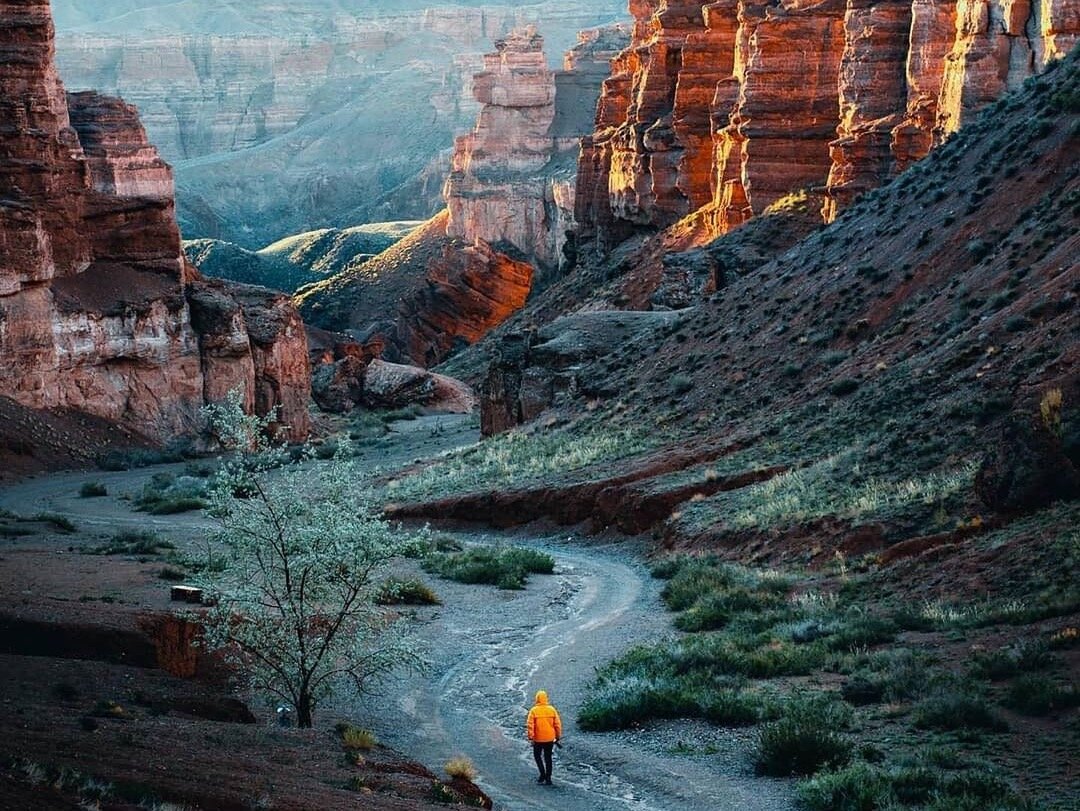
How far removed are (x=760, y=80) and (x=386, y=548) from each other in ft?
145

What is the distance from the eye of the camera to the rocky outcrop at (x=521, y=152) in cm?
11281

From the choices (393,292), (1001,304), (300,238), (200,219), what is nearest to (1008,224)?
(1001,304)

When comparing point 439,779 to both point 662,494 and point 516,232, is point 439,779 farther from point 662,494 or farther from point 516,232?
point 516,232

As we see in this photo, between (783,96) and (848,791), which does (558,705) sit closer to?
(848,791)

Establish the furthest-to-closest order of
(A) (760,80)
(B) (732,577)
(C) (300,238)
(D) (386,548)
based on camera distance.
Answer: (C) (300,238), (A) (760,80), (B) (732,577), (D) (386,548)

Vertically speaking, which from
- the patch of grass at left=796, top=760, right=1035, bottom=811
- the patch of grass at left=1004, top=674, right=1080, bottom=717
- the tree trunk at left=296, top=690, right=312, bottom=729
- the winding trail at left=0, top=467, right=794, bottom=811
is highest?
the patch of grass at left=1004, top=674, right=1080, bottom=717

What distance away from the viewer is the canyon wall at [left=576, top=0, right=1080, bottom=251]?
4266cm

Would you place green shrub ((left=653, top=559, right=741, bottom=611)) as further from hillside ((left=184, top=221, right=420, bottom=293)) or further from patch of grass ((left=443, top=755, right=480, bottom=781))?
hillside ((left=184, top=221, right=420, bottom=293))

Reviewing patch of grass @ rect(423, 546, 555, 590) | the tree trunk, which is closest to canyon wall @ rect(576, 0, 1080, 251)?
patch of grass @ rect(423, 546, 555, 590)

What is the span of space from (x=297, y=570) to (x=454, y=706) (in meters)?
2.81

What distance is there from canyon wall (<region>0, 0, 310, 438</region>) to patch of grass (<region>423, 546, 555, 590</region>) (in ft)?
78.4

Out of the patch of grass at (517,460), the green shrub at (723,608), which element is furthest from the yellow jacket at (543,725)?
the patch of grass at (517,460)

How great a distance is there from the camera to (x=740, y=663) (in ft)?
60.3

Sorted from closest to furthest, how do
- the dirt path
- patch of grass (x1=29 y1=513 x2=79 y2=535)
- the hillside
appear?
the dirt path
patch of grass (x1=29 y1=513 x2=79 y2=535)
the hillside
